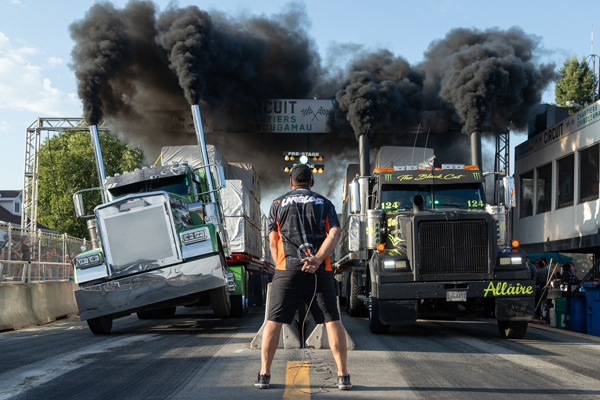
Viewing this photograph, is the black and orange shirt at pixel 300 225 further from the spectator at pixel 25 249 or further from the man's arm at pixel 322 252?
the spectator at pixel 25 249

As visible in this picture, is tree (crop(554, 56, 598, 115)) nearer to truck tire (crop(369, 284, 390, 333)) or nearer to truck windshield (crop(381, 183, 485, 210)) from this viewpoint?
truck windshield (crop(381, 183, 485, 210))

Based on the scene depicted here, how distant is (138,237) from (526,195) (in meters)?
18.8

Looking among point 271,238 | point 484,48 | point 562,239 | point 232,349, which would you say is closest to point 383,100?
point 484,48

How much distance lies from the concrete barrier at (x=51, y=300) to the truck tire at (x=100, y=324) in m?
3.75

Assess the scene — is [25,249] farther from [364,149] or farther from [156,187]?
[364,149]

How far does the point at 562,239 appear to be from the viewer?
67.7 ft

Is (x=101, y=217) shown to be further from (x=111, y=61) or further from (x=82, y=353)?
(x=111, y=61)

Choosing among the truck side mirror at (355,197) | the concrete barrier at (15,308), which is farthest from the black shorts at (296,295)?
the concrete barrier at (15,308)

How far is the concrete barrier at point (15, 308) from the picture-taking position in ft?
38.1

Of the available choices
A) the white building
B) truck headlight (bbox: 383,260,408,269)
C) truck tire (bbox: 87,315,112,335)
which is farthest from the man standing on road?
the white building

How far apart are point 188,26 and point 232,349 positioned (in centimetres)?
1761

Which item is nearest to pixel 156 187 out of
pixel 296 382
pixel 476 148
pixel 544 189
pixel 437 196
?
pixel 437 196

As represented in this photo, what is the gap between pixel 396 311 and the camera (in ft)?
29.4

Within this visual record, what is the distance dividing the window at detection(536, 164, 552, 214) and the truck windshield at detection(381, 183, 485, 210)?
41.9 feet
